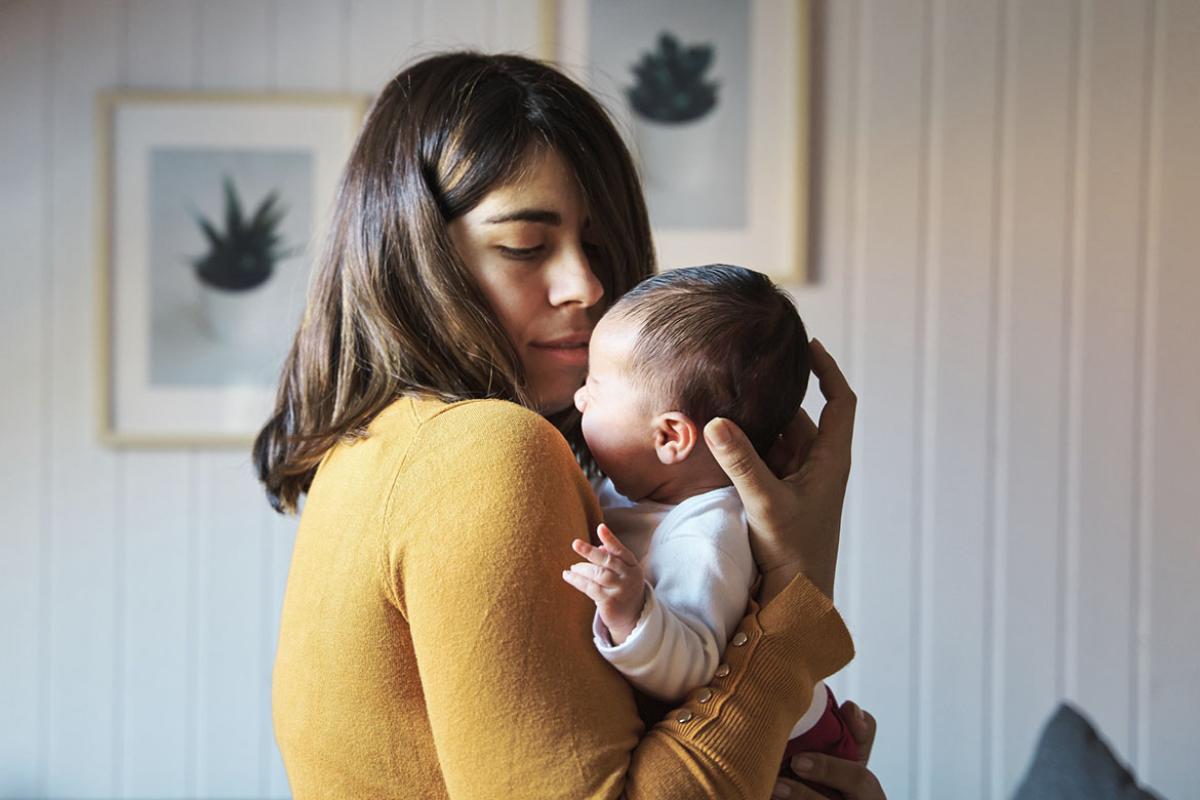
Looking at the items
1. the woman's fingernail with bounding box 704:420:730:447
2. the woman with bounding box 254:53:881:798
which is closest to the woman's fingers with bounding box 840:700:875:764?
the woman with bounding box 254:53:881:798

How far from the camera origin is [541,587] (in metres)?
0.74

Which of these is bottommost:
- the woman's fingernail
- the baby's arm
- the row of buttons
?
the row of buttons

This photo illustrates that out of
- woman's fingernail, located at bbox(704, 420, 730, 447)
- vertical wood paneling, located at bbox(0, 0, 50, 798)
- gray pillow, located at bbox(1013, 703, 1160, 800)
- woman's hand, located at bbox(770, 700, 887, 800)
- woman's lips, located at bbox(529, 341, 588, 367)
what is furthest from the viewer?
vertical wood paneling, located at bbox(0, 0, 50, 798)

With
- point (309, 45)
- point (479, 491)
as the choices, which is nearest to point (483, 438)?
point (479, 491)

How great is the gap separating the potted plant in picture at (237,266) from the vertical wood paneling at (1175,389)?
207cm

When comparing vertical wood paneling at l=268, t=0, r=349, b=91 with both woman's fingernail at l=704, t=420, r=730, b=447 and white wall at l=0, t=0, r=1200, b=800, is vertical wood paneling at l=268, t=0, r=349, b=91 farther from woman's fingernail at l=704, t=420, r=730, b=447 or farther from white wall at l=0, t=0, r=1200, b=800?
woman's fingernail at l=704, t=420, r=730, b=447

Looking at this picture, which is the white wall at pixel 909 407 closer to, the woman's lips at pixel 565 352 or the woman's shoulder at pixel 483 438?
the woman's lips at pixel 565 352

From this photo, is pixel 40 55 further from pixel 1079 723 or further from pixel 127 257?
pixel 1079 723

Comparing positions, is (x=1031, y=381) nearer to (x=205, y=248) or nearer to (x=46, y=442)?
(x=205, y=248)

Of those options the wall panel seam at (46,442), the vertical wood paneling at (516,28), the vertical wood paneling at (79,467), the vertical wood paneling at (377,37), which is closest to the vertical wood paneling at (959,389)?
the vertical wood paneling at (516,28)

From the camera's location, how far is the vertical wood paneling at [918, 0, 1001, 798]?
243 cm

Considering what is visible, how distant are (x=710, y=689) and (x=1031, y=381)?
75.0 inches

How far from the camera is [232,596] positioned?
7.93 ft

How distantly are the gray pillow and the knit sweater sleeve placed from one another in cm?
109
